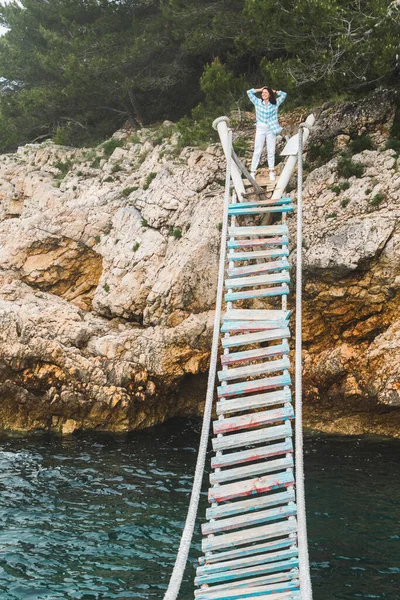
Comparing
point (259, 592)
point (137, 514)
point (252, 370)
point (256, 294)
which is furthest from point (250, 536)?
point (256, 294)

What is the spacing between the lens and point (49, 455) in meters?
15.6

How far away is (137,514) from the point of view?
12312 mm

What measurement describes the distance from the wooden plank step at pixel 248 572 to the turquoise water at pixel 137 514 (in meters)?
1.22

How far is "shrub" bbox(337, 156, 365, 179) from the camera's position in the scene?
17828 millimetres

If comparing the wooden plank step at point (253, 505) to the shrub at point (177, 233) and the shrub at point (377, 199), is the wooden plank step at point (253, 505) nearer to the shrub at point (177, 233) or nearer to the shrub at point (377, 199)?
the shrub at point (377, 199)

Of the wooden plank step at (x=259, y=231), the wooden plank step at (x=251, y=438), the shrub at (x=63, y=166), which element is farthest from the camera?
the shrub at (x=63, y=166)

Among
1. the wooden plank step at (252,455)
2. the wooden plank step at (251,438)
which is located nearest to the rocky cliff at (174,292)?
the wooden plank step at (251,438)

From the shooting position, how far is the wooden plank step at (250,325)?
1173 centimetres

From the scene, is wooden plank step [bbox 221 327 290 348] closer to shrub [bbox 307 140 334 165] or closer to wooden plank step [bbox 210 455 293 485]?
wooden plank step [bbox 210 455 293 485]

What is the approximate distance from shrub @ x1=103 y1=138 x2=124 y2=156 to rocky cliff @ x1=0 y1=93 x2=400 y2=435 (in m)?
4.25

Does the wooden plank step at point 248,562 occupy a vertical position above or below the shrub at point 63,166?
below

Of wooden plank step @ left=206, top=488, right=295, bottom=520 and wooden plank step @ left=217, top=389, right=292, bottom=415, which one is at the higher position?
wooden plank step @ left=217, top=389, right=292, bottom=415

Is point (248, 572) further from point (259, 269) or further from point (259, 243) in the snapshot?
point (259, 243)

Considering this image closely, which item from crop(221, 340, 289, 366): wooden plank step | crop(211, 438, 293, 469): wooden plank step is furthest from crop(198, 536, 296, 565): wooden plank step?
crop(221, 340, 289, 366): wooden plank step
